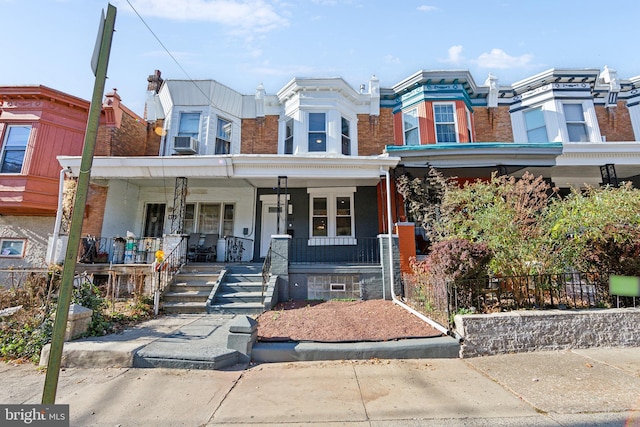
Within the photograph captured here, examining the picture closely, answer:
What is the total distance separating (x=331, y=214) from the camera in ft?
36.6

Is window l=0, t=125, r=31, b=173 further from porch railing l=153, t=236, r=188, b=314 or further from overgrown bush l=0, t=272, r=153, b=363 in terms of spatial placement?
porch railing l=153, t=236, r=188, b=314

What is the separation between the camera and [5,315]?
5316 millimetres

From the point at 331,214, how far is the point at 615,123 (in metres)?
11.8

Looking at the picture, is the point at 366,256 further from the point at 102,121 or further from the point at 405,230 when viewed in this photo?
the point at 102,121

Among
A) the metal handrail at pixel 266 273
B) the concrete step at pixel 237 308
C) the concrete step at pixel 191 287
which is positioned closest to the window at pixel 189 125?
the concrete step at pixel 191 287

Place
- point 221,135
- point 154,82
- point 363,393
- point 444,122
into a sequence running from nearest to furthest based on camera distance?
point 363,393
point 444,122
point 221,135
point 154,82

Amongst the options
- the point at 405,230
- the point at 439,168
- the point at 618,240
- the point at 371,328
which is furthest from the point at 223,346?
the point at 439,168

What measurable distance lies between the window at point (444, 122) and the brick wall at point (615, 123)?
19.9ft

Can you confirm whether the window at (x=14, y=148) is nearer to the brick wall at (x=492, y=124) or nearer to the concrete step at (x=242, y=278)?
the concrete step at (x=242, y=278)

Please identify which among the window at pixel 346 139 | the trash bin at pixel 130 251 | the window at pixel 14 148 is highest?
the window at pixel 346 139

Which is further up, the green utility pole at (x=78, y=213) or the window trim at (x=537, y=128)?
the window trim at (x=537, y=128)

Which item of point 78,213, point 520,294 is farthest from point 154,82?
point 520,294

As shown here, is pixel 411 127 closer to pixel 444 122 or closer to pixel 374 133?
pixel 444 122

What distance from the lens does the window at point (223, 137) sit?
11.9 m
